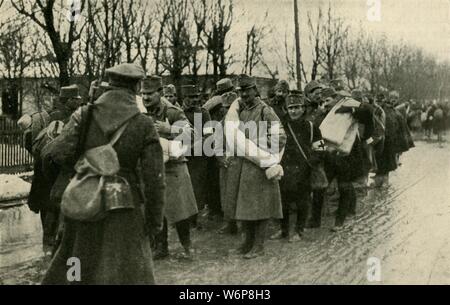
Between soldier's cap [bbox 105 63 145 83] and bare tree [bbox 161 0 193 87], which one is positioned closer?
soldier's cap [bbox 105 63 145 83]

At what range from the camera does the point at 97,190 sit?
4.45 metres

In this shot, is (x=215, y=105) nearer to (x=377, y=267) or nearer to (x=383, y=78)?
(x=377, y=267)

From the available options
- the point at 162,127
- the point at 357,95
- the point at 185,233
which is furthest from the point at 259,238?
the point at 357,95

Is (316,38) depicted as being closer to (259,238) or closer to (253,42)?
(253,42)

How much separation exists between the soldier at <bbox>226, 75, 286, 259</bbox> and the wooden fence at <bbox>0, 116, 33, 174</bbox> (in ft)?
37.0

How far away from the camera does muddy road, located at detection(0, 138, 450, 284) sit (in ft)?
21.1

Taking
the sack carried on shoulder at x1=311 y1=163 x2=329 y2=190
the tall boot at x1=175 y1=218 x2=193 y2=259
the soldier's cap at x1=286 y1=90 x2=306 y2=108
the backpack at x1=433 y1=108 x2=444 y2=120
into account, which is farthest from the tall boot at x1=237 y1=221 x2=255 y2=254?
the backpack at x1=433 y1=108 x2=444 y2=120

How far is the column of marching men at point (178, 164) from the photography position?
4590 millimetres

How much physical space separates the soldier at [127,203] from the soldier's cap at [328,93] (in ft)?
18.5

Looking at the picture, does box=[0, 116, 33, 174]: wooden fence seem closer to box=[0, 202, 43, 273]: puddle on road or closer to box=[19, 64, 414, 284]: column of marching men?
box=[0, 202, 43, 273]: puddle on road

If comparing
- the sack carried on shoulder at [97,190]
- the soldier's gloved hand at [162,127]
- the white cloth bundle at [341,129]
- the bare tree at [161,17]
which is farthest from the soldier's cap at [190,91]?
the bare tree at [161,17]

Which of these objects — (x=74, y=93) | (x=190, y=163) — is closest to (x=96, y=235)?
(x=74, y=93)

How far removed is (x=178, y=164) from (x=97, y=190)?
2743 millimetres

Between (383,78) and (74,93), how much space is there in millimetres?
35439
